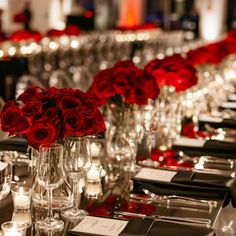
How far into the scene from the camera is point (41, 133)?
2244 mm

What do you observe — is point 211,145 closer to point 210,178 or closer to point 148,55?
point 210,178

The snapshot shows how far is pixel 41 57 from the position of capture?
9.83 meters

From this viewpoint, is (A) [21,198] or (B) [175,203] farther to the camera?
(B) [175,203]

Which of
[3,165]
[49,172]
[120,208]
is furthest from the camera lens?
[120,208]

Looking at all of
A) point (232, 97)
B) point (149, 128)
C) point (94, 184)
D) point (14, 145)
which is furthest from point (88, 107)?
point (232, 97)

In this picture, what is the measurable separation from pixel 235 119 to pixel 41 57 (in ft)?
19.7

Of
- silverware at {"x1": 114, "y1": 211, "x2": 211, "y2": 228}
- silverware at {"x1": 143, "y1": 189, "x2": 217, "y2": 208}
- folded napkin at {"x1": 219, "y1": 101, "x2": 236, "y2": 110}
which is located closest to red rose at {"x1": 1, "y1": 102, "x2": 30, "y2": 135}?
silverware at {"x1": 114, "y1": 211, "x2": 211, "y2": 228}

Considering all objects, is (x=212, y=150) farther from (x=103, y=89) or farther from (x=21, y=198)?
(x=21, y=198)

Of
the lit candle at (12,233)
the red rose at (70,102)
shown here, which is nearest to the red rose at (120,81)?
the red rose at (70,102)

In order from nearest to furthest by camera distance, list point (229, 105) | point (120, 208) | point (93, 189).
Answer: point (120, 208) → point (93, 189) → point (229, 105)

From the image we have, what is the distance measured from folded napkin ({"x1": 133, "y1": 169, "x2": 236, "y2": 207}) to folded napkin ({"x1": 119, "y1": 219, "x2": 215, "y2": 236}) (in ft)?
1.42

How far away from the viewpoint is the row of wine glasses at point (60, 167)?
2.14 m

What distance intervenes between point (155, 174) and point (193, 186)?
0.25m

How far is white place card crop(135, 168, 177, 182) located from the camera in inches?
107
